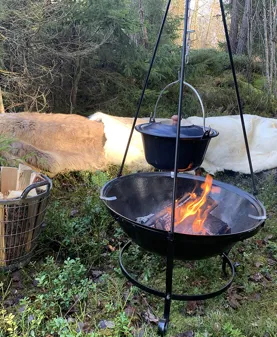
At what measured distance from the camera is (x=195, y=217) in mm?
2035

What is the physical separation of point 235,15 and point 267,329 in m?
9.12

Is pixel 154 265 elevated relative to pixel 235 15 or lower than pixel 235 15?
lower

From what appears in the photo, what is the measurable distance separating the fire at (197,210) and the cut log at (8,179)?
1.29m

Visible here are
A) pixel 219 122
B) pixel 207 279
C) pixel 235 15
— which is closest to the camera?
pixel 207 279

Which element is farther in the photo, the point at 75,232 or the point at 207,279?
the point at 75,232

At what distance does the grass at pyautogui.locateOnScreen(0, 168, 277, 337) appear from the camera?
1.75m

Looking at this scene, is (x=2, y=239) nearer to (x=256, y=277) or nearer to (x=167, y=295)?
(x=167, y=295)

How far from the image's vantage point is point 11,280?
2.08 metres

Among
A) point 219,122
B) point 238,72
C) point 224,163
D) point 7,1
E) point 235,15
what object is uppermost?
point 235,15

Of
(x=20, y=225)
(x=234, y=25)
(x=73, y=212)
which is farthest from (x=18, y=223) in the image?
(x=234, y=25)

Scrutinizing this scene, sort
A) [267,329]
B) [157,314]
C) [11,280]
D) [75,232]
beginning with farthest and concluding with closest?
[75,232]
[11,280]
[157,314]
[267,329]

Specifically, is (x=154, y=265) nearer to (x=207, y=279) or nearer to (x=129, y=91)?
(x=207, y=279)

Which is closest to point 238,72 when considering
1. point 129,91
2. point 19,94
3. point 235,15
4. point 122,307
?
point 235,15

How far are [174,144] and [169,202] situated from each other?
45 cm
